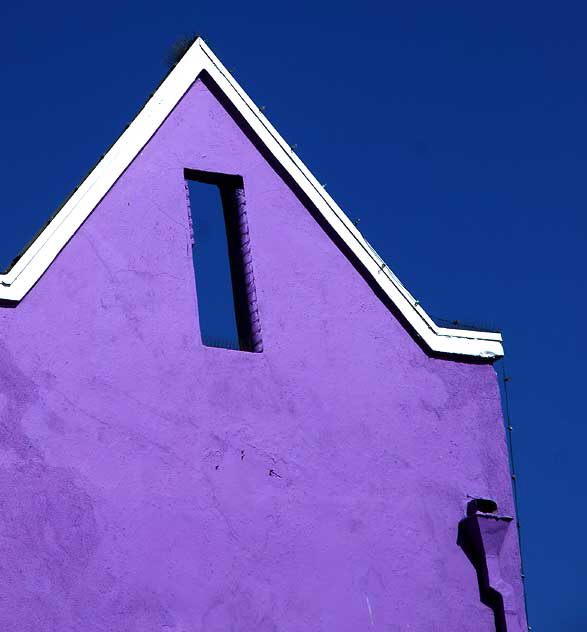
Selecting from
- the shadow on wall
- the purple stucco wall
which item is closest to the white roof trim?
the purple stucco wall

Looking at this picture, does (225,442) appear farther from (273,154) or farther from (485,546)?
(273,154)

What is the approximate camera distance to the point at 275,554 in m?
18.0

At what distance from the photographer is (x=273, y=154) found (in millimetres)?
19719

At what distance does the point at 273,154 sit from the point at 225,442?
12.0 ft

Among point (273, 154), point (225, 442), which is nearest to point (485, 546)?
point (225, 442)

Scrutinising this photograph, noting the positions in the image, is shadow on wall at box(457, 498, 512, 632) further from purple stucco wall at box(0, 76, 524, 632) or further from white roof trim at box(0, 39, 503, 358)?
white roof trim at box(0, 39, 503, 358)

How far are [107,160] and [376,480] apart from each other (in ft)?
15.4

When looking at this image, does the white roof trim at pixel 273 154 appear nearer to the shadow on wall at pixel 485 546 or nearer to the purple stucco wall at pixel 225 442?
the purple stucco wall at pixel 225 442

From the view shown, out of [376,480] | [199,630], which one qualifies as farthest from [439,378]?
[199,630]

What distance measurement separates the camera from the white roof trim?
58.7ft

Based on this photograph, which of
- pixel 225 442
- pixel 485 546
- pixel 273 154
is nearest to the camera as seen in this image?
pixel 225 442

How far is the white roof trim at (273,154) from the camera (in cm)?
1791

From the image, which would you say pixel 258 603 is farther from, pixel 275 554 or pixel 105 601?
pixel 105 601

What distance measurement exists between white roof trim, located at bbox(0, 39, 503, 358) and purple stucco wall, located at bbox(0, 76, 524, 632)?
0.17m
